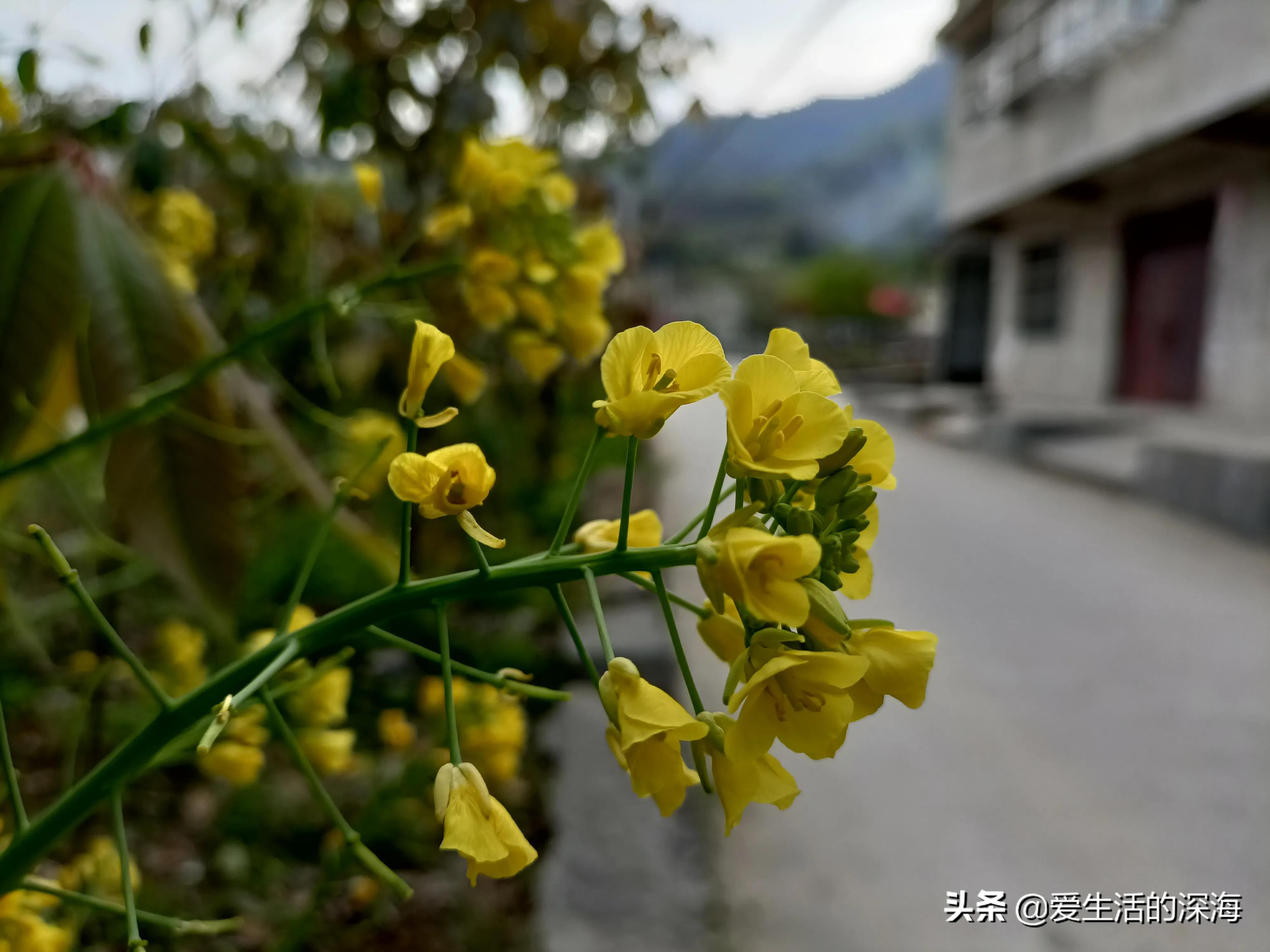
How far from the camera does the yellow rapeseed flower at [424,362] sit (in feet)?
1.15

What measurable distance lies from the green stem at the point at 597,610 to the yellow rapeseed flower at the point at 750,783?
0.05 meters

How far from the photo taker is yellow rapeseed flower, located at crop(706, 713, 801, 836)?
1.09 ft

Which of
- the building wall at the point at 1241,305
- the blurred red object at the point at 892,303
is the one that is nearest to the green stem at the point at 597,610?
the building wall at the point at 1241,305

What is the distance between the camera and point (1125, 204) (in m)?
6.21

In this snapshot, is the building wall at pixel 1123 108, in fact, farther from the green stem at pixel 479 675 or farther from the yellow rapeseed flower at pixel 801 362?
the green stem at pixel 479 675

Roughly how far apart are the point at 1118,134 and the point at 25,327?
595 centimetres

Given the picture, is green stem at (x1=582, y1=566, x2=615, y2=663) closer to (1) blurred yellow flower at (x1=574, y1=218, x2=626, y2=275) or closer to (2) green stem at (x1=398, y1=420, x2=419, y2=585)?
(2) green stem at (x1=398, y1=420, x2=419, y2=585)

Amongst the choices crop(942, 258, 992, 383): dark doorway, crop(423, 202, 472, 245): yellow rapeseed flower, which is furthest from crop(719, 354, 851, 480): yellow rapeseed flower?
crop(942, 258, 992, 383): dark doorway

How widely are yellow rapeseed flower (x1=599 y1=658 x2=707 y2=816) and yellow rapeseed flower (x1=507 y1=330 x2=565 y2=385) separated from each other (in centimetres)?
32

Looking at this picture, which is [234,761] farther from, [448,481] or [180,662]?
[180,662]

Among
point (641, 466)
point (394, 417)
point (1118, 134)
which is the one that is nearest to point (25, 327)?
point (394, 417)

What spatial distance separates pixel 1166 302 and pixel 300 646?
684 cm

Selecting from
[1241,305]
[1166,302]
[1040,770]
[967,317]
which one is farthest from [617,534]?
[967,317]

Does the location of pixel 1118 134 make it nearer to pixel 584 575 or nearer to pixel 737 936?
pixel 737 936
